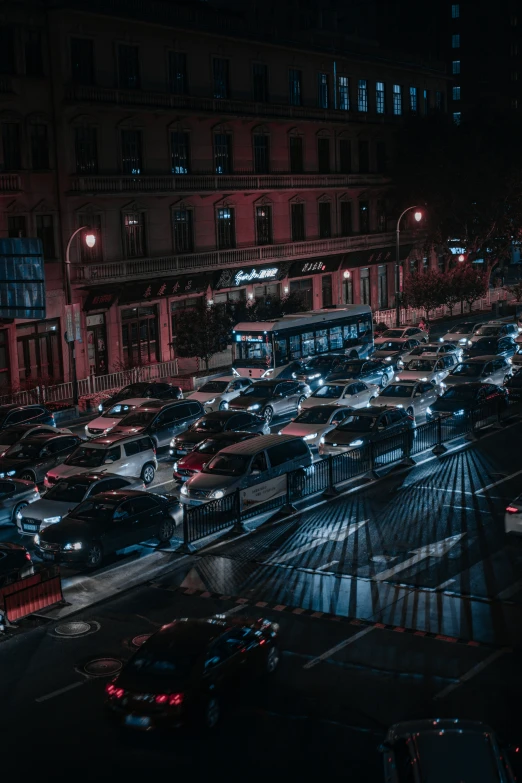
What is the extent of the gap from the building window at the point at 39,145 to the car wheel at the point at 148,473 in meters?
20.3

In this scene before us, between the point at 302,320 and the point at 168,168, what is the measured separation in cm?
1216

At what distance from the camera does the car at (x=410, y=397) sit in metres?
35.6

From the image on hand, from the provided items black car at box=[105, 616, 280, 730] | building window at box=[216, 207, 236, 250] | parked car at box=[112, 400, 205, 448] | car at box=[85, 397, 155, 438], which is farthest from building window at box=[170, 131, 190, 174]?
black car at box=[105, 616, 280, 730]

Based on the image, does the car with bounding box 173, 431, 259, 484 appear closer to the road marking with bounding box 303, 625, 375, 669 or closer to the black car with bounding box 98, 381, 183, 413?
the black car with bounding box 98, 381, 183, 413

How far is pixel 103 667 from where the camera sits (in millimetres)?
16547

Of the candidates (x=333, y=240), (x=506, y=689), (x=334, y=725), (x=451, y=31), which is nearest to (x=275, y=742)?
(x=334, y=725)

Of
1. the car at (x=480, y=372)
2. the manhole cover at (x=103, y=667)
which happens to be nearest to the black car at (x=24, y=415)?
the car at (x=480, y=372)

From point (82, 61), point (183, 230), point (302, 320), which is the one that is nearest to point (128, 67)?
point (82, 61)

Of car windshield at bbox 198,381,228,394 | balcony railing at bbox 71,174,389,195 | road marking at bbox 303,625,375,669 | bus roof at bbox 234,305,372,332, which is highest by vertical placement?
balcony railing at bbox 71,174,389,195

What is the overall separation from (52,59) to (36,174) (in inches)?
203

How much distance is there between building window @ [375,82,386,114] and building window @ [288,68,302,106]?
9618mm

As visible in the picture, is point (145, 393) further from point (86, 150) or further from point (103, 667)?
point (103, 667)

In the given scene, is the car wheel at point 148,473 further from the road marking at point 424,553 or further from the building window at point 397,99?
the building window at point 397,99

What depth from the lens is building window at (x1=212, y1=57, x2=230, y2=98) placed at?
54.4 meters
